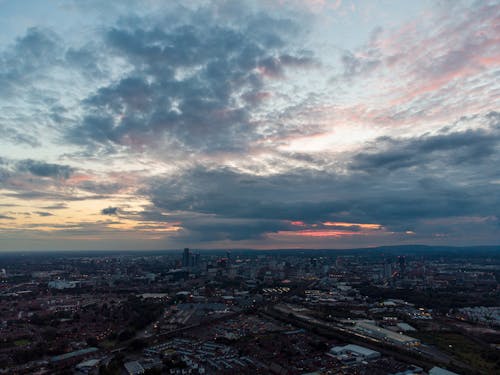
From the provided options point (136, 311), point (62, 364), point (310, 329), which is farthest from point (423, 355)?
point (136, 311)

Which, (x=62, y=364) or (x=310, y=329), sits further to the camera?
(x=310, y=329)

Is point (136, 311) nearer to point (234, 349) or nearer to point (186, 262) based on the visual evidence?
point (234, 349)

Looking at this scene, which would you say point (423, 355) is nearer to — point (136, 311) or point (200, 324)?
point (200, 324)

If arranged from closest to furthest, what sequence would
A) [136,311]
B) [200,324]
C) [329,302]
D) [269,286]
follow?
[200,324] < [136,311] < [329,302] < [269,286]

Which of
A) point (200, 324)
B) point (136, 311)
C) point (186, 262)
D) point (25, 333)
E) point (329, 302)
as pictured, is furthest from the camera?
point (186, 262)

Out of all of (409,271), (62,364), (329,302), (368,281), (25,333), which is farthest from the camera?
(409,271)

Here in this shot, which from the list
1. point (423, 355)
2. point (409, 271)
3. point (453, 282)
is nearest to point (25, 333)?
point (423, 355)

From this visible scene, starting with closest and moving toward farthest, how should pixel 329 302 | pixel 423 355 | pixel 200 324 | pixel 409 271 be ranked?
pixel 423 355 → pixel 200 324 → pixel 329 302 → pixel 409 271

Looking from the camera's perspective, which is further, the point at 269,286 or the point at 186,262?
the point at 186,262

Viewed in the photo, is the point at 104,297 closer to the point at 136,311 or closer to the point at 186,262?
the point at 136,311
